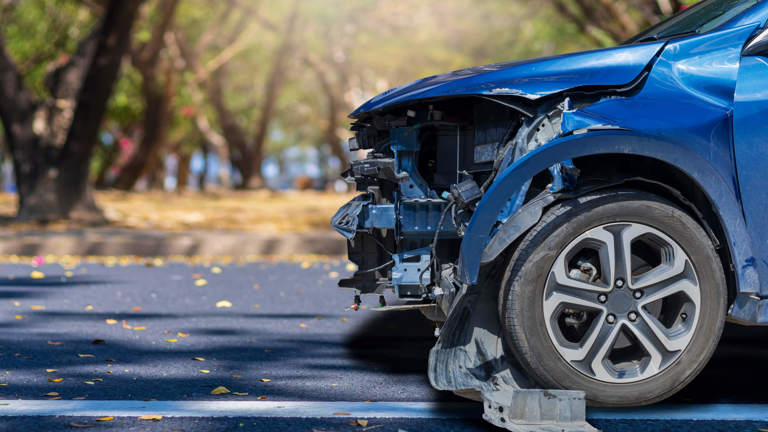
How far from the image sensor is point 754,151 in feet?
12.4

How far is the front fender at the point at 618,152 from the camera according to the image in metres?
3.75

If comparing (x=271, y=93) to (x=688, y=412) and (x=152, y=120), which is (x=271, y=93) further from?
(x=688, y=412)

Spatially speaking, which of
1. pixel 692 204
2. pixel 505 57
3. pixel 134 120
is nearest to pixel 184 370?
pixel 692 204

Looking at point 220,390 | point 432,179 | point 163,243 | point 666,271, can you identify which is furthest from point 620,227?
point 163,243

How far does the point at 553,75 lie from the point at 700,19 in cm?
98

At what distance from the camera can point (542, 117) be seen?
389cm

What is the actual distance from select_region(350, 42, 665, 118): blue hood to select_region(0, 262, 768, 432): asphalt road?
1367 mm

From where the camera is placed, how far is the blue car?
3758 millimetres

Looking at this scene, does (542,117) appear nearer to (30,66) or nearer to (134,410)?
(134,410)

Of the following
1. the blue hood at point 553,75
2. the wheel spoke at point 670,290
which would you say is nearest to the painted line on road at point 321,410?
the wheel spoke at point 670,290

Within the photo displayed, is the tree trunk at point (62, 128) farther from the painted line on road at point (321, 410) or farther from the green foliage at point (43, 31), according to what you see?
the painted line on road at point (321, 410)

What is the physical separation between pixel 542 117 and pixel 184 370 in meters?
2.25

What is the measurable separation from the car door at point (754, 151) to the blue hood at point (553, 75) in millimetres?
398

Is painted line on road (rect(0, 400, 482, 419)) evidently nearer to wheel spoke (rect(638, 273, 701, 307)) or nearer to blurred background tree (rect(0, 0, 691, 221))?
wheel spoke (rect(638, 273, 701, 307))
